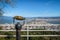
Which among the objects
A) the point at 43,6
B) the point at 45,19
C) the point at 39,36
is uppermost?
the point at 43,6

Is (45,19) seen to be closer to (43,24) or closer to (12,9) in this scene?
(43,24)

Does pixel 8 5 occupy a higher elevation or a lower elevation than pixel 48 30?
higher

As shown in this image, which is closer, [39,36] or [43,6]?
[39,36]

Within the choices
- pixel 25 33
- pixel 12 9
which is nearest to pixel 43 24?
pixel 25 33

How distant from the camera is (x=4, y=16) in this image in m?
7.98

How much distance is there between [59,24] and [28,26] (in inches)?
45.7

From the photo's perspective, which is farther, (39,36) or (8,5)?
(8,5)

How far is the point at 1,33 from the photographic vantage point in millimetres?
7801

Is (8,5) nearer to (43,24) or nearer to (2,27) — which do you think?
(2,27)

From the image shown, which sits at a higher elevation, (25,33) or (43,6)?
(43,6)

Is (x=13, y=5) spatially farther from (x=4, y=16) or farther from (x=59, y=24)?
(x=59, y=24)

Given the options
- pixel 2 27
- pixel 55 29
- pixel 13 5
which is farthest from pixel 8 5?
pixel 55 29

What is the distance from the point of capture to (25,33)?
780 centimetres

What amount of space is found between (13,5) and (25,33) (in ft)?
3.99
